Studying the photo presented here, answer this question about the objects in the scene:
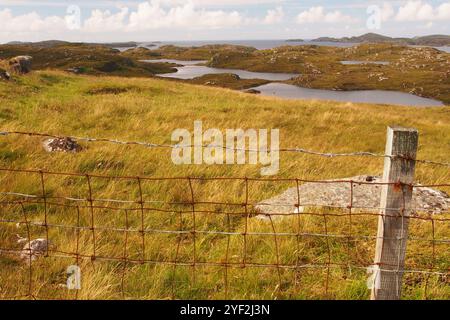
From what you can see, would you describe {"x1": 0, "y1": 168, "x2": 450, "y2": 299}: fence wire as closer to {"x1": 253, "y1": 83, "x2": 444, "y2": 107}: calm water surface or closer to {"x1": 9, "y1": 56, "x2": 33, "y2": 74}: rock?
{"x1": 9, "y1": 56, "x2": 33, "y2": 74}: rock

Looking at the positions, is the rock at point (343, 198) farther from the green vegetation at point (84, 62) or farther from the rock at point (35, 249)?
the green vegetation at point (84, 62)

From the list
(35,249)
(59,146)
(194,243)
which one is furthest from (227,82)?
(194,243)

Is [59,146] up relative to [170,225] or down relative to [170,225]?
up

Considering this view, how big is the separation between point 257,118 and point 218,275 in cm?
1312

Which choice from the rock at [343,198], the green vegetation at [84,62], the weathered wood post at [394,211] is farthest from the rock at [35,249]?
the green vegetation at [84,62]

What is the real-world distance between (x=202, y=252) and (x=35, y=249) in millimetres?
2039

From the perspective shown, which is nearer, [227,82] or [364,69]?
[227,82]

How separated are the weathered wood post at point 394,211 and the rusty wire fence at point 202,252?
0.17 feet

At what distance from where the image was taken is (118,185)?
301 inches

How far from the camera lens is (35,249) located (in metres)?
4.75

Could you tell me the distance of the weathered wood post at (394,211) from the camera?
3340mm

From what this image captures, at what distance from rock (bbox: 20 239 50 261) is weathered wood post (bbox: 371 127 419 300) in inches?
143

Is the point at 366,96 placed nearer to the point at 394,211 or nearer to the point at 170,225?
the point at 170,225
